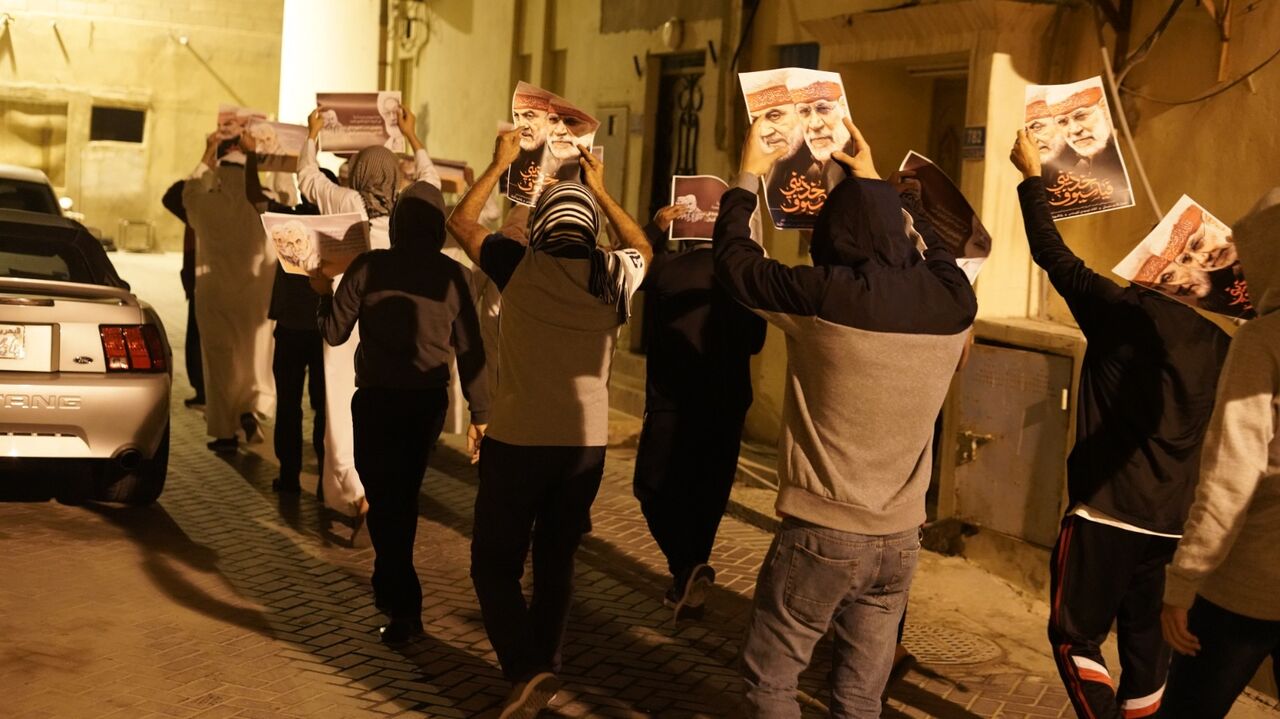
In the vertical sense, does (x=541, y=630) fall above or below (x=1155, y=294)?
below

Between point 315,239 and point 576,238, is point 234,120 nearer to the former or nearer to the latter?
point 315,239

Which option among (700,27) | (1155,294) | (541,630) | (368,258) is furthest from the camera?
(700,27)

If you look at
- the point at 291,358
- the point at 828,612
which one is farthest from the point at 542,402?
the point at 291,358

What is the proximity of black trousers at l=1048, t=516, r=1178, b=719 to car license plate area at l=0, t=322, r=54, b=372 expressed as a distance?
17.0 feet

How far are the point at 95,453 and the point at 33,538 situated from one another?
0.56m

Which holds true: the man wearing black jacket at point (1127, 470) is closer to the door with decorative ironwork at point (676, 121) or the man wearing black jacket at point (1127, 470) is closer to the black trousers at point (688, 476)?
the black trousers at point (688, 476)

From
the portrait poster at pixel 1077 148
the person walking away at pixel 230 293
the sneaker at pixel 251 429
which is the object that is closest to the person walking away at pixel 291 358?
the person walking away at pixel 230 293

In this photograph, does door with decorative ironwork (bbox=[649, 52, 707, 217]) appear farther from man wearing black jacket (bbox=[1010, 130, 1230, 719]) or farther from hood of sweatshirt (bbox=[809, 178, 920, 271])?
hood of sweatshirt (bbox=[809, 178, 920, 271])

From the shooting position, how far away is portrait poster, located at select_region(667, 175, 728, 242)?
7027 millimetres

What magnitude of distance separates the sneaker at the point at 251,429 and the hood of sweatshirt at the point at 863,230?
7.38 metres

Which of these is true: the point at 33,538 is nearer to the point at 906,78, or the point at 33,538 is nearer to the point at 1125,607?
the point at 1125,607

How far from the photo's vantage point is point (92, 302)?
307 inches

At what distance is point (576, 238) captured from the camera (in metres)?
5.11

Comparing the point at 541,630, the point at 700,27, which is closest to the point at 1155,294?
the point at 541,630
